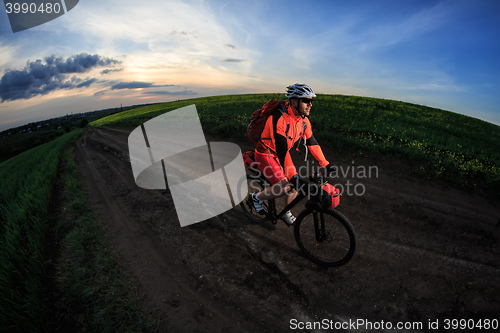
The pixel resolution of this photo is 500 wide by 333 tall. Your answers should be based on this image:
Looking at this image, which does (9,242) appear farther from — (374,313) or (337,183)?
(337,183)

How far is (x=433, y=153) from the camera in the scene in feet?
22.2

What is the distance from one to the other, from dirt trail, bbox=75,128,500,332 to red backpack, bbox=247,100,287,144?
1976 millimetres

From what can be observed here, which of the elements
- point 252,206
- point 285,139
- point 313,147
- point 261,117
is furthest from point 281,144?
point 252,206

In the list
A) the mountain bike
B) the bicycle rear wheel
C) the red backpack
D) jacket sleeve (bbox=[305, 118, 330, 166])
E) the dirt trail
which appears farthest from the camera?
the bicycle rear wheel

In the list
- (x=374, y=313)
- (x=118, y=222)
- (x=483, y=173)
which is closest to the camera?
(x=374, y=313)

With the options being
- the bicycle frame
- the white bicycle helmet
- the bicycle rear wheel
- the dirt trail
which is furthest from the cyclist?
the dirt trail

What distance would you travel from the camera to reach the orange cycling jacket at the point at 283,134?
129 inches

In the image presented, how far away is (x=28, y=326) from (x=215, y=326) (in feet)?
7.12

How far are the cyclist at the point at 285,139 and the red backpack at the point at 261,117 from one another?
0.09 m

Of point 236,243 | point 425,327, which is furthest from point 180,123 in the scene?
point 425,327

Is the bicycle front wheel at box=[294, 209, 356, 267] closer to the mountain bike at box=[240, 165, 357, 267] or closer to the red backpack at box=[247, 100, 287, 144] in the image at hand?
the mountain bike at box=[240, 165, 357, 267]

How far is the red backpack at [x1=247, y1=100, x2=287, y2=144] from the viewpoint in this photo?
3414mm

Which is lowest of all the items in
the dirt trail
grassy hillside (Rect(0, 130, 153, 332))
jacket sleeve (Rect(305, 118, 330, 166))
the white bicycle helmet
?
the dirt trail

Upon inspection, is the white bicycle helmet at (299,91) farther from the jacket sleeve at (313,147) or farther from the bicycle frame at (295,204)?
the bicycle frame at (295,204)
